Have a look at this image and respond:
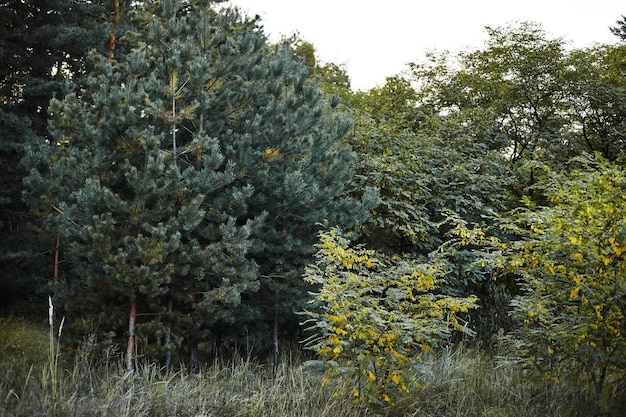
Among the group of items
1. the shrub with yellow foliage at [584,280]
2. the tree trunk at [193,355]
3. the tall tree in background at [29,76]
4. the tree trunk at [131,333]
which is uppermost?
the tall tree in background at [29,76]

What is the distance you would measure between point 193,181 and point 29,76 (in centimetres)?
686

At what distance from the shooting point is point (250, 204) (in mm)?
6703

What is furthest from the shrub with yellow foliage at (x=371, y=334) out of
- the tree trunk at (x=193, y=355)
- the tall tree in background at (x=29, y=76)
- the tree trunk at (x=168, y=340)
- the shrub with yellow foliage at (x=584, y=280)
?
the tall tree in background at (x=29, y=76)

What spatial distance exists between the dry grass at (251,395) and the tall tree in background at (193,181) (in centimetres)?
80

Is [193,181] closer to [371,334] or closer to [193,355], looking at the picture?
[193,355]

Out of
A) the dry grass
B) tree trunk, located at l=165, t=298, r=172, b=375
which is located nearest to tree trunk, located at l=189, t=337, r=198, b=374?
tree trunk, located at l=165, t=298, r=172, b=375

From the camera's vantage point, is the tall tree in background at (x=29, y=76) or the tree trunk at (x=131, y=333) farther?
the tall tree in background at (x=29, y=76)

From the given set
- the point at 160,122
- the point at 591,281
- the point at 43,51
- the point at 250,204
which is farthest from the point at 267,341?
the point at 43,51

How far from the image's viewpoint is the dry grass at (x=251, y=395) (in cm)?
358

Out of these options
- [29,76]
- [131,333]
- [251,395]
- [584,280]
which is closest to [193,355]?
[131,333]

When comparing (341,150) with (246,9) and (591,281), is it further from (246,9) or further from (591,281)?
(591,281)

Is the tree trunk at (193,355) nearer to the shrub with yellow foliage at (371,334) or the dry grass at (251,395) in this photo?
the dry grass at (251,395)

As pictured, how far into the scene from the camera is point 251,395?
4789 mm

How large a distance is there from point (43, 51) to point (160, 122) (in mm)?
6888
